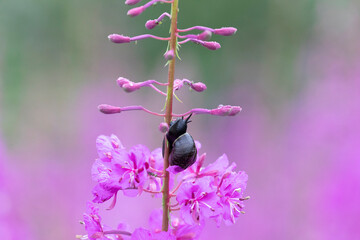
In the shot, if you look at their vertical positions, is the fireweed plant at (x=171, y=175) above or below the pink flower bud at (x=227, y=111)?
below

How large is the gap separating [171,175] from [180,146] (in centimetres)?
20

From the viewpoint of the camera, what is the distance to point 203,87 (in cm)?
208

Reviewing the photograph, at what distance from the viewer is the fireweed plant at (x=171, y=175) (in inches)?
77.5

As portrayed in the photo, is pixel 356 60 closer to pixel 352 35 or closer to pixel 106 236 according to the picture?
pixel 352 35

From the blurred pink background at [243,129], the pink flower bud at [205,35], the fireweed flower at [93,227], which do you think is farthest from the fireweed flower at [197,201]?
the blurred pink background at [243,129]

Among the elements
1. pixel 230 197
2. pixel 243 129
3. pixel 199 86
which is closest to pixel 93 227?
pixel 230 197

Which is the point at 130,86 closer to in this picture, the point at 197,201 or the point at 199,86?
the point at 199,86

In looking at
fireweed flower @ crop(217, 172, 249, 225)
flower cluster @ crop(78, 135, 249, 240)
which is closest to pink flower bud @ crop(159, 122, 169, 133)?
flower cluster @ crop(78, 135, 249, 240)

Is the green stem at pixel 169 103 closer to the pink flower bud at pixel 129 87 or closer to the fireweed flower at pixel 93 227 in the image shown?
the pink flower bud at pixel 129 87

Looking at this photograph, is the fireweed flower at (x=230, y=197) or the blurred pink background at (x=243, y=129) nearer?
the fireweed flower at (x=230, y=197)

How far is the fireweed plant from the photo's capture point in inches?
77.5

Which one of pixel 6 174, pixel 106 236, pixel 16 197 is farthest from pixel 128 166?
pixel 16 197

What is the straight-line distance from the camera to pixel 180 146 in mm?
1953

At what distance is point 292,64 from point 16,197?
4.26m
